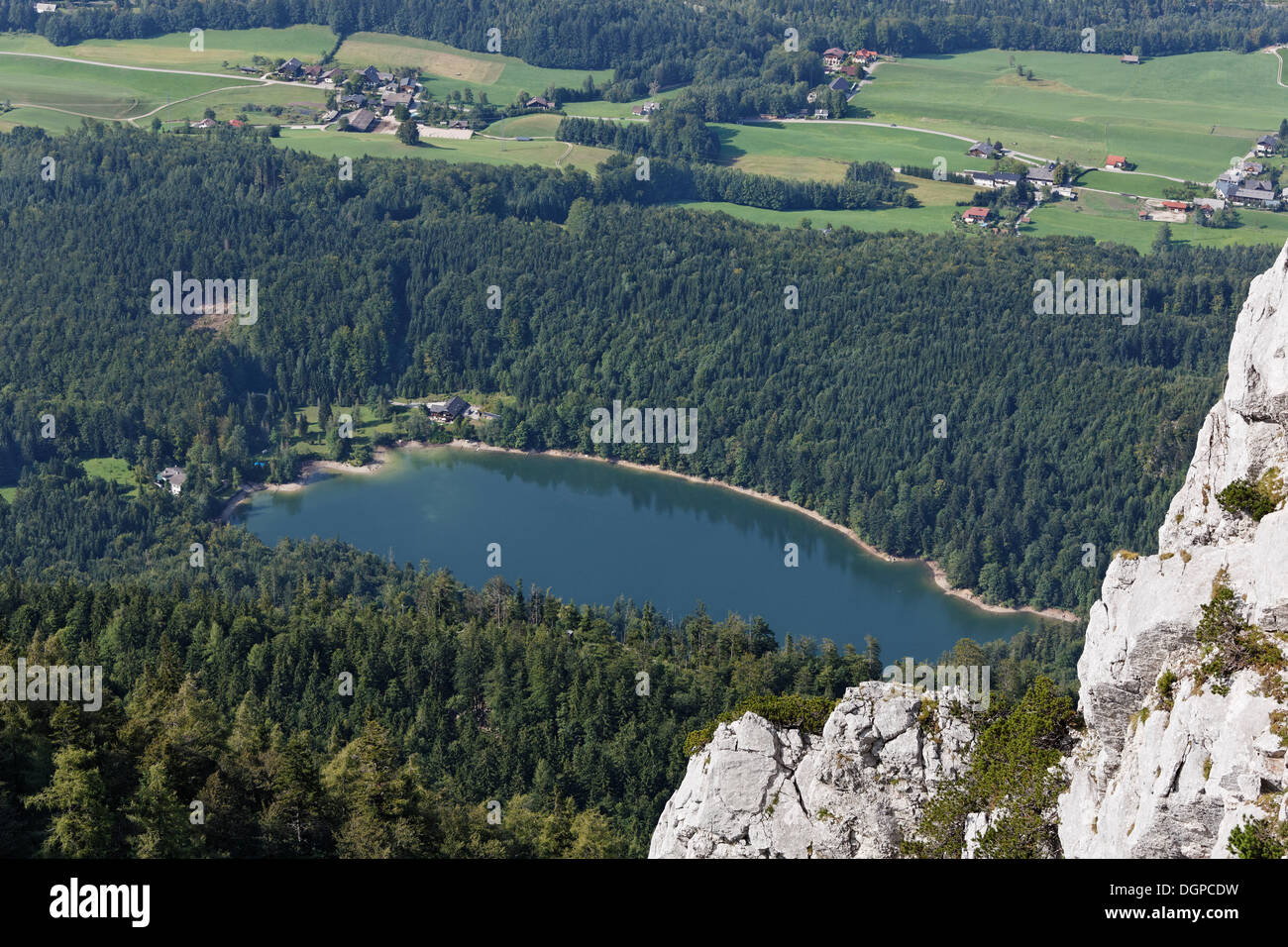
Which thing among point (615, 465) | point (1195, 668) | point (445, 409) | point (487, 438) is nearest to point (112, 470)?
point (445, 409)

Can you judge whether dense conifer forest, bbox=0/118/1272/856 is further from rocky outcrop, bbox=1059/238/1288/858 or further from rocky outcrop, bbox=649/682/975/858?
rocky outcrop, bbox=1059/238/1288/858

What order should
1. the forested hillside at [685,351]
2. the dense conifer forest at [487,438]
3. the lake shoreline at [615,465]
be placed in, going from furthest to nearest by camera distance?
the forested hillside at [685,351], the lake shoreline at [615,465], the dense conifer forest at [487,438]

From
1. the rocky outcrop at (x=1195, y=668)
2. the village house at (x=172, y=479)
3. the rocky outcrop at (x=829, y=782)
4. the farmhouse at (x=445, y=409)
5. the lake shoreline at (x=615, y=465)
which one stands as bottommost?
A: the lake shoreline at (x=615, y=465)

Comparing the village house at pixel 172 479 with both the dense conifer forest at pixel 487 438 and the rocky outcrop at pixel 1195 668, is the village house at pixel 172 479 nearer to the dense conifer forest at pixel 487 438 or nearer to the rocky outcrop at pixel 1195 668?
the dense conifer forest at pixel 487 438

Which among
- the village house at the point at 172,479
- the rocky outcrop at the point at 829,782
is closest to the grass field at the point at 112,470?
the village house at the point at 172,479

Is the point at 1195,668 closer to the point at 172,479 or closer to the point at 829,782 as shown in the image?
the point at 829,782

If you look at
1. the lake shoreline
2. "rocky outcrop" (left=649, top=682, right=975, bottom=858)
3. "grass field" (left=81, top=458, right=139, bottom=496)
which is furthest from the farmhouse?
"rocky outcrop" (left=649, top=682, right=975, bottom=858)
